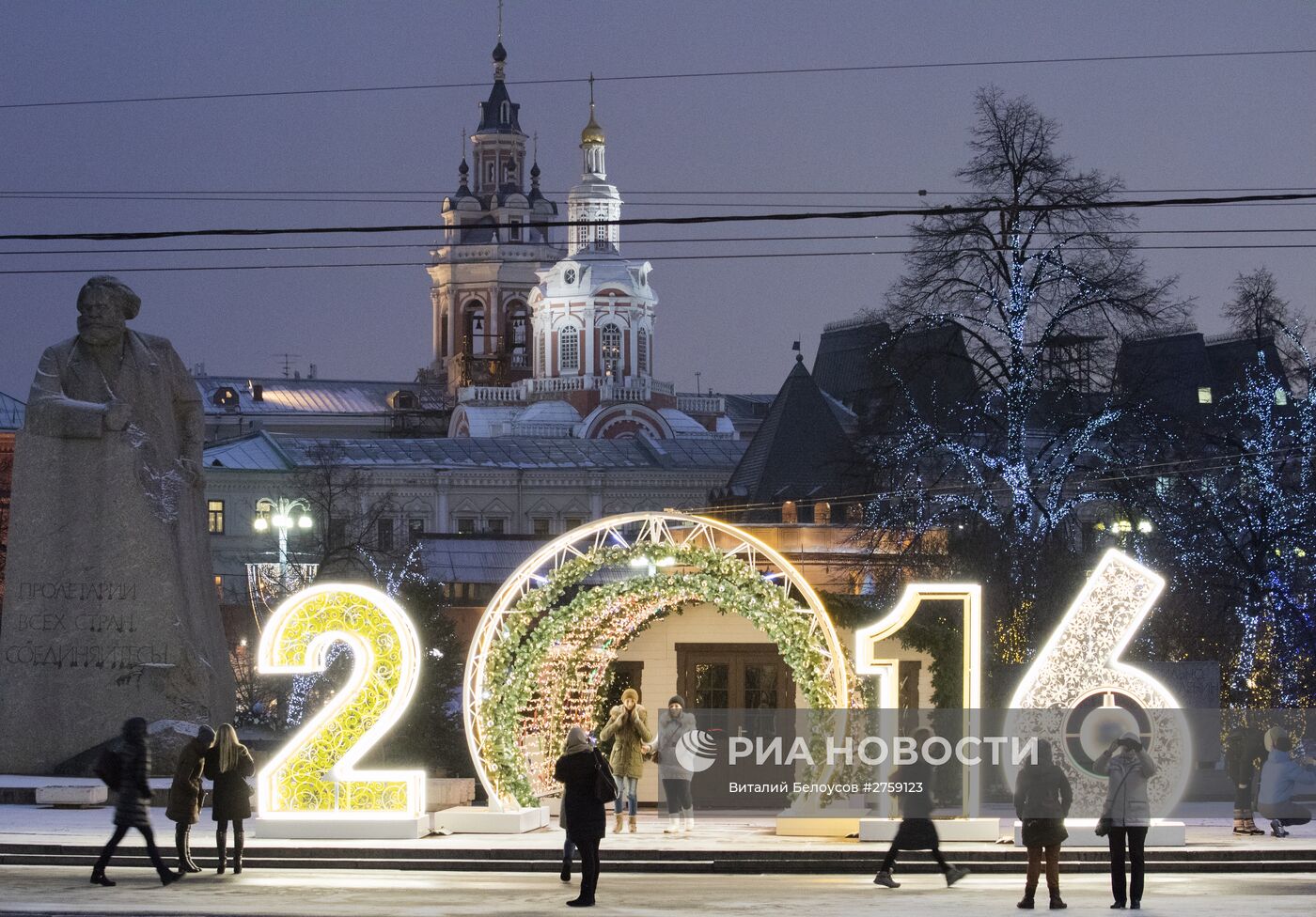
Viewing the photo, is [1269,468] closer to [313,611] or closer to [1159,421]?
[1159,421]

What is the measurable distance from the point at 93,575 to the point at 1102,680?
11.1 metres

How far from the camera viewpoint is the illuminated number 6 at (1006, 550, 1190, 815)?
2148 cm

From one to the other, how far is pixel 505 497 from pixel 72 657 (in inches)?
3178

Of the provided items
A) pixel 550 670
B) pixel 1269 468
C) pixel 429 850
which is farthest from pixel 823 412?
pixel 429 850

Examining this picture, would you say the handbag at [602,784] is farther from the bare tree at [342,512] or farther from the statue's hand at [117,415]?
the bare tree at [342,512]

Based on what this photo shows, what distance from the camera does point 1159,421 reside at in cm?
3881

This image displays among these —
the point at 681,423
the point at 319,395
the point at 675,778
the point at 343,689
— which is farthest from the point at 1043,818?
the point at 319,395

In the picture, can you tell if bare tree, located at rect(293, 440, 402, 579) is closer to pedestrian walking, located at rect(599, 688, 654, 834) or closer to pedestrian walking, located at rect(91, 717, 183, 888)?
pedestrian walking, located at rect(599, 688, 654, 834)

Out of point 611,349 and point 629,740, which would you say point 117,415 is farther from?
point 611,349

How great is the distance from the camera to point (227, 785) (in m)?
19.5

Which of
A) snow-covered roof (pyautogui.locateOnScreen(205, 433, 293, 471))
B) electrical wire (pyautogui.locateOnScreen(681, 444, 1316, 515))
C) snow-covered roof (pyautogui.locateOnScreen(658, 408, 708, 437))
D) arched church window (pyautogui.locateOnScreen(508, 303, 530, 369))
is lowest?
electrical wire (pyautogui.locateOnScreen(681, 444, 1316, 515))

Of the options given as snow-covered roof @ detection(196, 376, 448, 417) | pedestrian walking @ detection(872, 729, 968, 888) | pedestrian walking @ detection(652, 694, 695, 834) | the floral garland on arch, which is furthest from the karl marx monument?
snow-covered roof @ detection(196, 376, 448, 417)

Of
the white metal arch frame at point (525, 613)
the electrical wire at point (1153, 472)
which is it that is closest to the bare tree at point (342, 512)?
the electrical wire at point (1153, 472)

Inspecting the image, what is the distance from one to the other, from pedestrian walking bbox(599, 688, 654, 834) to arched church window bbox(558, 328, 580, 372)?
12142cm
